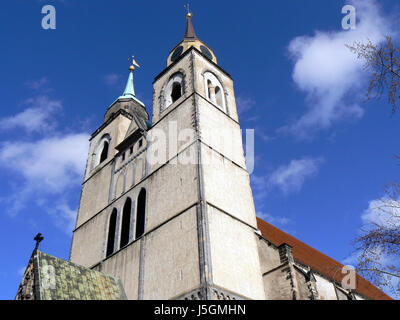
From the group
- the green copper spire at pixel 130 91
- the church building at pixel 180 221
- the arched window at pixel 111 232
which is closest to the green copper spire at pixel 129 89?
the green copper spire at pixel 130 91

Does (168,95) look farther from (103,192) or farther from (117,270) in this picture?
(117,270)

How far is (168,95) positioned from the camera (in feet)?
63.8

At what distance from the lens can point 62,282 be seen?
40.7 ft

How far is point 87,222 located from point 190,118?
6438mm

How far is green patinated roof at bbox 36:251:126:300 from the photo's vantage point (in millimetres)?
11820

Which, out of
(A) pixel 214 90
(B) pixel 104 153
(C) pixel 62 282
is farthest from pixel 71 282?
(A) pixel 214 90

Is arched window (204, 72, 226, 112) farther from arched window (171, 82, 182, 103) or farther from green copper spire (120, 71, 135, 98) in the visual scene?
green copper spire (120, 71, 135, 98)

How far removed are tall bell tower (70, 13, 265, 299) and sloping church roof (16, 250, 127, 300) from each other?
672 mm

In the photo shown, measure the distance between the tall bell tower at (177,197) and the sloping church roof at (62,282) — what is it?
2.20 feet

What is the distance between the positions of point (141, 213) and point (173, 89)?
6.78 metres

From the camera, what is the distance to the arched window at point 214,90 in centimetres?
1900

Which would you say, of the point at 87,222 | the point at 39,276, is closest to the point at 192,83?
the point at 87,222

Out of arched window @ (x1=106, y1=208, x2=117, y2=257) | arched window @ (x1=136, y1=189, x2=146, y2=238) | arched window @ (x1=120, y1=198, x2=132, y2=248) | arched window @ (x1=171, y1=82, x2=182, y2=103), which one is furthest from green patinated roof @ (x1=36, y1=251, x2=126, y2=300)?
arched window @ (x1=171, y1=82, x2=182, y2=103)

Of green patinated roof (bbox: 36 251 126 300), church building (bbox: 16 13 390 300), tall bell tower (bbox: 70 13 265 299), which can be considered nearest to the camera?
green patinated roof (bbox: 36 251 126 300)
